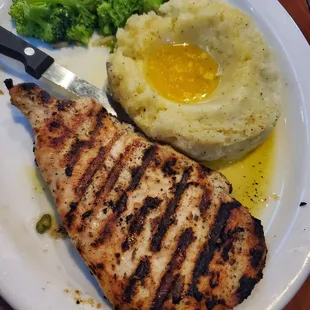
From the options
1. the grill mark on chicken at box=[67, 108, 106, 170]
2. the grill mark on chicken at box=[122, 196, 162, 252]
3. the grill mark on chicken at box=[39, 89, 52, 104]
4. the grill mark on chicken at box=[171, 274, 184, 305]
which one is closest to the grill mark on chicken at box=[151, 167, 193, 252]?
the grill mark on chicken at box=[122, 196, 162, 252]

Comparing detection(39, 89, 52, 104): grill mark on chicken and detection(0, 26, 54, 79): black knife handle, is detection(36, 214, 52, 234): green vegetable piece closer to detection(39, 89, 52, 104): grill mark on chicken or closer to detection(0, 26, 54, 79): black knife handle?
detection(39, 89, 52, 104): grill mark on chicken

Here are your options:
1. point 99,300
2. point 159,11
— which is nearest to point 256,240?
point 99,300

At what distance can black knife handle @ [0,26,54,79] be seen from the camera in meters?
4.59

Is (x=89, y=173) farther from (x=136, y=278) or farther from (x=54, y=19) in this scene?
(x=54, y=19)

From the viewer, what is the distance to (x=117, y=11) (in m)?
5.12

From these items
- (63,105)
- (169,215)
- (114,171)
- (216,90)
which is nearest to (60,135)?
(63,105)

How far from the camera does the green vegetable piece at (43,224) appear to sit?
4.07 meters

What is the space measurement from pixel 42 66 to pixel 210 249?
264 centimetres

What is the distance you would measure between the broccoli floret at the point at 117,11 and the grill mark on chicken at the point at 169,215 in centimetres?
221

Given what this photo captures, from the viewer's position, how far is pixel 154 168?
409 centimetres

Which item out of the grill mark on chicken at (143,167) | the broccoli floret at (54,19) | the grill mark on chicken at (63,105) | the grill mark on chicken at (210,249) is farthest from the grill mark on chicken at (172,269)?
the broccoli floret at (54,19)

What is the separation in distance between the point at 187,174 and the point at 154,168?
1.08 ft

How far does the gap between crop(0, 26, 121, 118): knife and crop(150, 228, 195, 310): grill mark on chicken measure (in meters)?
1.76

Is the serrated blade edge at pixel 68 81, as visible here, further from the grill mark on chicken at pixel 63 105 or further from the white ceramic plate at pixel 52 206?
the grill mark on chicken at pixel 63 105
